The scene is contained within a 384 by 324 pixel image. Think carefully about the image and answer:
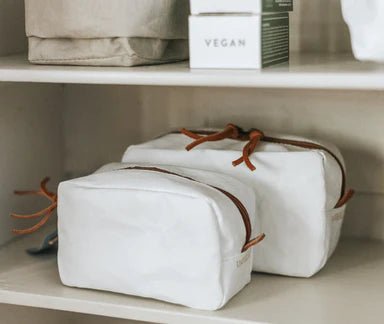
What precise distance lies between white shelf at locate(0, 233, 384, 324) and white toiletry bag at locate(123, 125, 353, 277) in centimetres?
4

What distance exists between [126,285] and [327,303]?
Result: 30 cm

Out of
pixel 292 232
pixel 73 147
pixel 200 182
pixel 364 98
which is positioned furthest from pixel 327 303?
pixel 73 147

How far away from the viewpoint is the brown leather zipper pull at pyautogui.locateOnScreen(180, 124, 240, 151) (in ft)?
4.38

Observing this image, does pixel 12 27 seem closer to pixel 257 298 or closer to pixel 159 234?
pixel 159 234

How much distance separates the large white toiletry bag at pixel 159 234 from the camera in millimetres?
1146

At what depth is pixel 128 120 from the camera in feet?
Answer: 5.30

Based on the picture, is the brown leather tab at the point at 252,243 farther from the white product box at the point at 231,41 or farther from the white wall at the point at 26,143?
the white wall at the point at 26,143

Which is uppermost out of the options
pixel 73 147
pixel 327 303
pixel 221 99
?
pixel 221 99

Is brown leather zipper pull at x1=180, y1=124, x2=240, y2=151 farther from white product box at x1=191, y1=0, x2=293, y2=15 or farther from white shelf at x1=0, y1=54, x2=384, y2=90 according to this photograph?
white product box at x1=191, y1=0, x2=293, y2=15

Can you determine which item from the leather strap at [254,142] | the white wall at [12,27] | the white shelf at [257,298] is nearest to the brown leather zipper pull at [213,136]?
the leather strap at [254,142]

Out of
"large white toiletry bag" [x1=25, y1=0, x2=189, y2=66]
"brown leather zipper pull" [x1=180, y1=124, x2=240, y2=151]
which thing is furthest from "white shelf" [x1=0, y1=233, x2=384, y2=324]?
"large white toiletry bag" [x1=25, y1=0, x2=189, y2=66]

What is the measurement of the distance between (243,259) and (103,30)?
1.31 feet

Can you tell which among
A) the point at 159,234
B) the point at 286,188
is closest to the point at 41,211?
the point at 159,234

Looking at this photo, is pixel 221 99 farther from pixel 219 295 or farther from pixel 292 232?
pixel 219 295
